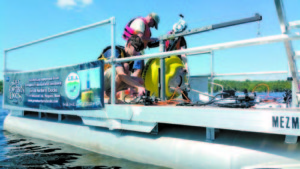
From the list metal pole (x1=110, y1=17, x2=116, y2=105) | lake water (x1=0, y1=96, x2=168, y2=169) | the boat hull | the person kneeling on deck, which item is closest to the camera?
the boat hull

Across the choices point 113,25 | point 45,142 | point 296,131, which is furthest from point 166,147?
point 45,142

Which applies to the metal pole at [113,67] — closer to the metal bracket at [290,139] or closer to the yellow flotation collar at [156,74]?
the yellow flotation collar at [156,74]

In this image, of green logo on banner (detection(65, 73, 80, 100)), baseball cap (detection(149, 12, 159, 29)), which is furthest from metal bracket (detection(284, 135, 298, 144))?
baseball cap (detection(149, 12, 159, 29))

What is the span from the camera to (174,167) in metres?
3.02

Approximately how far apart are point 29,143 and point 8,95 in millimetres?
2209

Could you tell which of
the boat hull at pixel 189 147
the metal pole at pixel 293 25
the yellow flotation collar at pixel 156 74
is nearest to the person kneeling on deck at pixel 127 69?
the yellow flotation collar at pixel 156 74

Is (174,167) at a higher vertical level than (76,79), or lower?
lower

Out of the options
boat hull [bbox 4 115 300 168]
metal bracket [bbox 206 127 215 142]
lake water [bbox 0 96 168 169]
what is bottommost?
lake water [bbox 0 96 168 169]

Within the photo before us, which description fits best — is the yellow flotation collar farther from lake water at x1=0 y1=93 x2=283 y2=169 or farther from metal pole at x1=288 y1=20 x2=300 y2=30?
metal pole at x1=288 y1=20 x2=300 y2=30

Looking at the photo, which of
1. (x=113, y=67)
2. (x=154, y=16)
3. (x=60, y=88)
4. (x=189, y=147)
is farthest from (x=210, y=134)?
(x=154, y=16)

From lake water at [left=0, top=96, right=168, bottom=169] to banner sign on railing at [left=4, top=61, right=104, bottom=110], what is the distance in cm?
74

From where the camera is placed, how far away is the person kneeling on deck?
4.22 meters

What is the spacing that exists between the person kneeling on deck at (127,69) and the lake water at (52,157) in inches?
46.5

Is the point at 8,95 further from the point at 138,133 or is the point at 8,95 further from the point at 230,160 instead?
the point at 230,160
